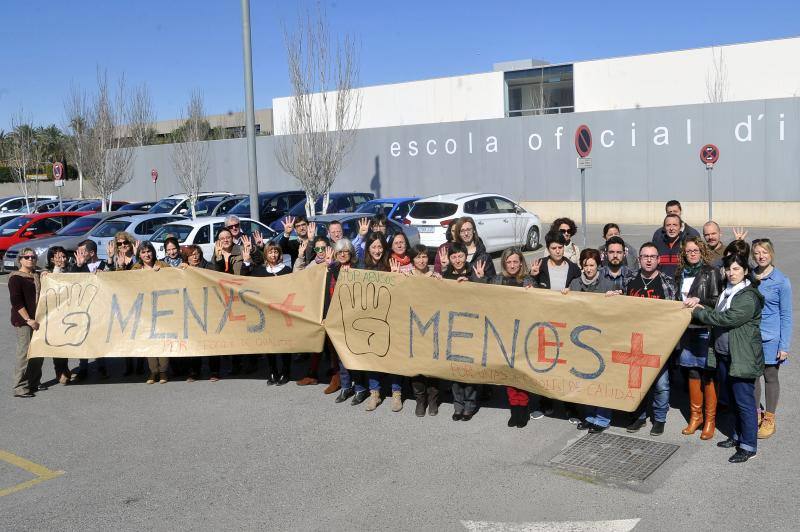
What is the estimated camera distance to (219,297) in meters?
9.32

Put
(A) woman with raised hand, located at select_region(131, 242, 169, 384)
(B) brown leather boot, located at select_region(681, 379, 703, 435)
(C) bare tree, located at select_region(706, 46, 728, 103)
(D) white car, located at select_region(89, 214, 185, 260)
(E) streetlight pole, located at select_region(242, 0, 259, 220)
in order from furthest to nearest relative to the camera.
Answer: (C) bare tree, located at select_region(706, 46, 728, 103) < (D) white car, located at select_region(89, 214, 185, 260) < (E) streetlight pole, located at select_region(242, 0, 259, 220) < (A) woman with raised hand, located at select_region(131, 242, 169, 384) < (B) brown leather boot, located at select_region(681, 379, 703, 435)

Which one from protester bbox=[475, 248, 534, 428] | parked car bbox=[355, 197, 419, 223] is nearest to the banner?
protester bbox=[475, 248, 534, 428]

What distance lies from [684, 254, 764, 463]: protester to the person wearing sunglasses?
7.29 meters

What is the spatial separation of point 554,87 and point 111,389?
42.1 meters

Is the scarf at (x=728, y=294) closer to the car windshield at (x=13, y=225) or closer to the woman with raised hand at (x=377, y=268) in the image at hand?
the woman with raised hand at (x=377, y=268)

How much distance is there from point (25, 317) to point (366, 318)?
13.3ft

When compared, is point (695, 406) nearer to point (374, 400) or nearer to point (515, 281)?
point (515, 281)

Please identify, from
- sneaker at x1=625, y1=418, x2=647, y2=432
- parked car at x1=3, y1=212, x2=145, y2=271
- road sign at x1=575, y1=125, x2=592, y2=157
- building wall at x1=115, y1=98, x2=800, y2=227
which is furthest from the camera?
building wall at x1=115, y1=98, x2=800, y2=227

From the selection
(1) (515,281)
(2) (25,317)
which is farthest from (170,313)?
(1) (515,281)

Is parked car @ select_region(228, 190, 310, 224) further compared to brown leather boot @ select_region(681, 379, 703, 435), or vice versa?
parked car @ select_region(228, 190, 310, 224)

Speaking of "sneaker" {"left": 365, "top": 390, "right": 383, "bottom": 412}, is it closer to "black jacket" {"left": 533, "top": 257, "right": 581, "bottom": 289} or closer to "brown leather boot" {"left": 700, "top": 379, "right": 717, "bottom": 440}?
"black jacket" {"left": 533, "top": 257, "right": 581, "bottom": 289}

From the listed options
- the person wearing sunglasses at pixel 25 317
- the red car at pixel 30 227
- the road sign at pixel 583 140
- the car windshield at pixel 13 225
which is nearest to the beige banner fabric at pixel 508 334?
the person wearing sunglasses at pixel 25 317

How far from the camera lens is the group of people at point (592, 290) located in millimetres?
6586

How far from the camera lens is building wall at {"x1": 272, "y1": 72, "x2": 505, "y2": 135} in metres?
49.8
